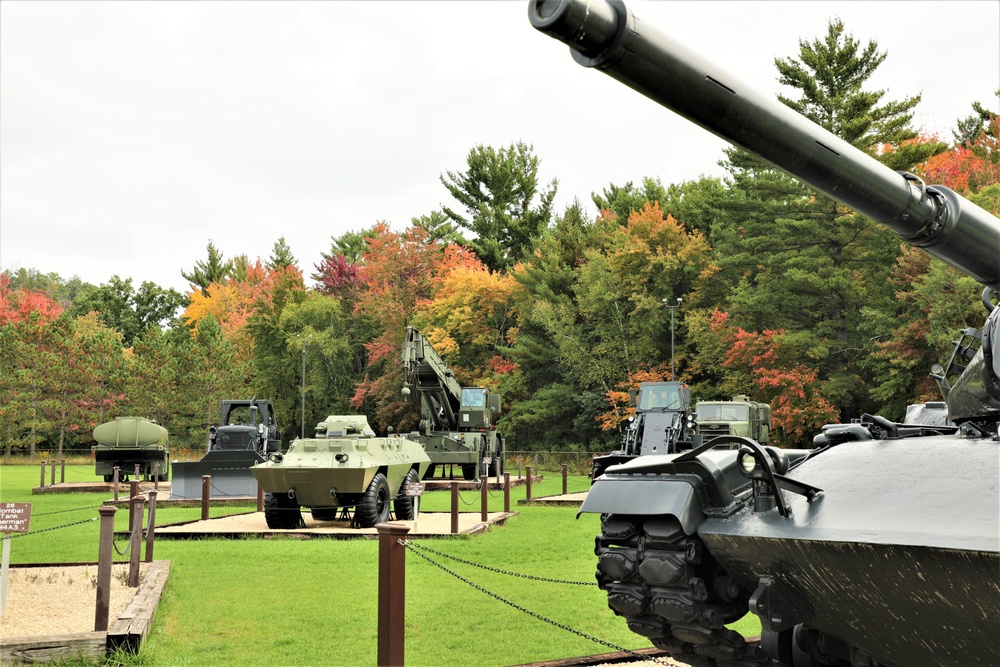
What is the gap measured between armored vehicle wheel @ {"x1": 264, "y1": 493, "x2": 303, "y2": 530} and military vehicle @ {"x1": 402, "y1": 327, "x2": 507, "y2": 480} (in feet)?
36.9

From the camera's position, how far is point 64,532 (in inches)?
593

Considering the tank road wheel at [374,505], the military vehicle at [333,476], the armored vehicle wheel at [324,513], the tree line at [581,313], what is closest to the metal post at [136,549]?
the military vehicle at [333,476]

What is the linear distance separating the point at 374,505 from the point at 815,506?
10351 mm

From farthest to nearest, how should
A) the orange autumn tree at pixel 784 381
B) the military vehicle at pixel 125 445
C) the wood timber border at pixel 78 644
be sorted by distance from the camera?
the orange autumn tree at pixel 784 381
the military vehicle at pixel 125 445
the wood timber border at pixel 78 644

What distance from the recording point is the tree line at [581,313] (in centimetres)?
2750

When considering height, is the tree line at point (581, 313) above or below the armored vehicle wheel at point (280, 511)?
above

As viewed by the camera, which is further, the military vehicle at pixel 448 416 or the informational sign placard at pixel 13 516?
the military vehicle at pixel 448 416

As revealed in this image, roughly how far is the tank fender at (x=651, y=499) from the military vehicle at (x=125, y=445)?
22452 millimetres

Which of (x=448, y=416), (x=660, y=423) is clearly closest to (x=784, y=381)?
(x=660, y=423)

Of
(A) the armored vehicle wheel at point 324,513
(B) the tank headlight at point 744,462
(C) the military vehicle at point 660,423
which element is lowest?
(A) the armored vehicle wheel at point 324,513

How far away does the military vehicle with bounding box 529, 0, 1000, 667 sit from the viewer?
144 inches

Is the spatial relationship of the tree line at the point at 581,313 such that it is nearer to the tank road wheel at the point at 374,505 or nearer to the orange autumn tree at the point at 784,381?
the orange autumn tree at the point at 784,381

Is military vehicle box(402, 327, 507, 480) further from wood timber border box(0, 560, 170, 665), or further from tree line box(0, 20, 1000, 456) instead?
wood timber border box(0, 560, 170, 665)

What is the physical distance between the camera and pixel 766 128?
3799 millimetres
